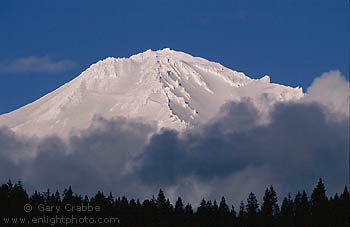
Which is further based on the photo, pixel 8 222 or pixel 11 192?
pixel 11 192

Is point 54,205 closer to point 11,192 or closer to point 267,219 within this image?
point 11,192

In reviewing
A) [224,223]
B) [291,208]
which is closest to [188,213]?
[224,223]

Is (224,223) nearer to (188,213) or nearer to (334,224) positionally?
(188,213)

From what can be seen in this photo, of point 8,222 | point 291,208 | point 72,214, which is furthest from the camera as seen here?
point 291,208

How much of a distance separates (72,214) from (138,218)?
36.7 ft

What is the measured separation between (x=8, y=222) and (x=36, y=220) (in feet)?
15.8

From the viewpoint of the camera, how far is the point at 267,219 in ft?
544

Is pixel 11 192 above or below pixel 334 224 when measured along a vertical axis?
above

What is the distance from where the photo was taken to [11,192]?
166000 mm

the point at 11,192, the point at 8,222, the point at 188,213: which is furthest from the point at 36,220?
the point at 188,213

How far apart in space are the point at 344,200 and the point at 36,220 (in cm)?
4805

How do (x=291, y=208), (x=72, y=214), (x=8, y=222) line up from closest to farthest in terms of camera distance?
(x=8, y=222)
(x=72, y=214)
(x=291, y=208)

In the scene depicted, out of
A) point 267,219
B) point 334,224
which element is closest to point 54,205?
point 267,219

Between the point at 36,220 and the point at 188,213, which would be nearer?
the point at 36,220
